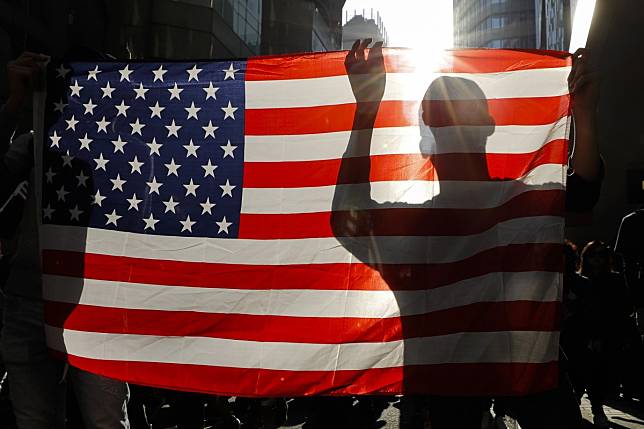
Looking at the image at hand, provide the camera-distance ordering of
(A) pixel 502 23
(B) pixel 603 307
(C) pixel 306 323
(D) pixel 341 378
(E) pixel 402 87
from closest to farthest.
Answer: (D) pixel 341 378
(C) pixel 306 323
(E) pixel 402 87
(B) pixel 603 307
(A) pixel 502 23

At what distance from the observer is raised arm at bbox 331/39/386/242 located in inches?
143

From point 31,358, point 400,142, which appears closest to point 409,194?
point 400,142

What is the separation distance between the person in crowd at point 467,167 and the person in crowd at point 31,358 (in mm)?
1289

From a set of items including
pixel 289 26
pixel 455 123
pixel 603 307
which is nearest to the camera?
pixel 455 123

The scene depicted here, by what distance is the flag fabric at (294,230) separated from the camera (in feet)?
11.0

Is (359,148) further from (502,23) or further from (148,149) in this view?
(502,23)

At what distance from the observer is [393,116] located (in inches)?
147

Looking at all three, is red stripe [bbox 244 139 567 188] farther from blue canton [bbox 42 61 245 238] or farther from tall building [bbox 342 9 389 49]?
tall building [bbox 342 9 389 49]

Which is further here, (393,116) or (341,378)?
(393,116)

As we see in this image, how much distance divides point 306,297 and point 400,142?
2.86 feet

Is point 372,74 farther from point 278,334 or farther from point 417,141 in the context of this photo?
point 278,334

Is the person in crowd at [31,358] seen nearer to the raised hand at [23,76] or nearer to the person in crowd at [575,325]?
the raised hand at [23,76]

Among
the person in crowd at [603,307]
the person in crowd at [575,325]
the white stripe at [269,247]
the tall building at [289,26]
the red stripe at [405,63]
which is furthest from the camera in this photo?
the tall building at [289,26]

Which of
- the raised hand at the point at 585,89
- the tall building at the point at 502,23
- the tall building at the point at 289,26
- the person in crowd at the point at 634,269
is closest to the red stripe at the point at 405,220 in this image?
the raised hand at the point at 585,89
